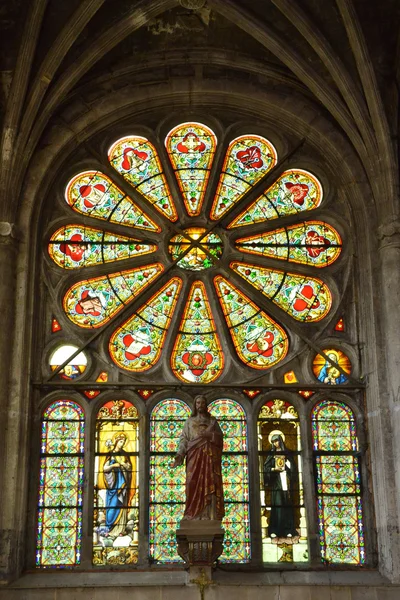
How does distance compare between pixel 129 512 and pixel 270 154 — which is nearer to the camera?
pixel 129 512

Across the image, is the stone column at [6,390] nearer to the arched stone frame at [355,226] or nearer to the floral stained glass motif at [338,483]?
the arched stone frame at [355,226]

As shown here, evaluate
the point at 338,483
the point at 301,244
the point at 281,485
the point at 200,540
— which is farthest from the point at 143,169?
the point at 200,540

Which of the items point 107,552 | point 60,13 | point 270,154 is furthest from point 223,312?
point 60,13

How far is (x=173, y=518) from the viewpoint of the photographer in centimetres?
1596

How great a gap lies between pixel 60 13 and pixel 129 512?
24.1ft

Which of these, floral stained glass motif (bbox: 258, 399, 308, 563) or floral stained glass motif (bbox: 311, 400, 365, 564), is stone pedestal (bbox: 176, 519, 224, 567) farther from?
floral stained glass motif (bbox: 311, 400, 365, 564)

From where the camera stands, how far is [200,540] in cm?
1466

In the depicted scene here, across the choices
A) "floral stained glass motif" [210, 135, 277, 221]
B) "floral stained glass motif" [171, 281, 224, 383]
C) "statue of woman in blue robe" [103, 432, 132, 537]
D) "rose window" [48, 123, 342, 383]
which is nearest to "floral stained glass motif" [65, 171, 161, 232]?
"rose window" [48, 123, 342, 383]

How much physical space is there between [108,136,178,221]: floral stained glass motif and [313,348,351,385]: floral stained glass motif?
322 centimetres

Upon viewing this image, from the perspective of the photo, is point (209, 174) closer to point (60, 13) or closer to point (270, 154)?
point (270, 154)

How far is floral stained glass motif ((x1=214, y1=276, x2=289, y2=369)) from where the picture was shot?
17047mm

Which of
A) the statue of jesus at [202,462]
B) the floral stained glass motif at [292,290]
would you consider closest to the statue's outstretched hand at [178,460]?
the statue of jesus at [202,462]

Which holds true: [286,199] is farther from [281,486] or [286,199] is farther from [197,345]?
[281,486]

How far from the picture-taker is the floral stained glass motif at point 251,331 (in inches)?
671
